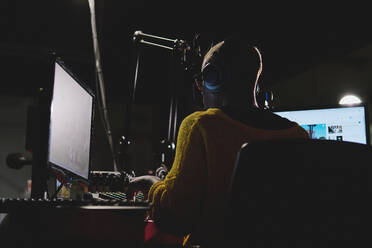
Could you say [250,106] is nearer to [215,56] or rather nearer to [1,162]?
[215,56]

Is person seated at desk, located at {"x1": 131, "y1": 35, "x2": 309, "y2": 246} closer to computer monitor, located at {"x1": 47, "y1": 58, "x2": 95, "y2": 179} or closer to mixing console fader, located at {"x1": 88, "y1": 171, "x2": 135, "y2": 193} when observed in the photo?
computer monitor, located at {"x1": 47, "y1": 58, "x2": 95, "y2": 179}

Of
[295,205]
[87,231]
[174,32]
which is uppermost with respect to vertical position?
[174,32]

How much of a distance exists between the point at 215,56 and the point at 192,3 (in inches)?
87.7

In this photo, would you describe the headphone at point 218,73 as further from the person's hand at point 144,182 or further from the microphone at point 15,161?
the microphone at point 15,161

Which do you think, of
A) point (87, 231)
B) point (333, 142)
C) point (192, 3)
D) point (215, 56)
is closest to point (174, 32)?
point (192, 3)

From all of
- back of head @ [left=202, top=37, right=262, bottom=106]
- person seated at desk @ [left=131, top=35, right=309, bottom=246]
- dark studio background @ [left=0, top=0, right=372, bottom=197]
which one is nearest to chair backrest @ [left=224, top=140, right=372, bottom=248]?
person seated at desk @ [left=131, top=35, right=309, bottom=246]

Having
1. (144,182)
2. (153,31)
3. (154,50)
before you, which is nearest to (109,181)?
(144,182)

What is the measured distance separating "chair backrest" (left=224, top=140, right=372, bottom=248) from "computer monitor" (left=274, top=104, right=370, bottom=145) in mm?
1410

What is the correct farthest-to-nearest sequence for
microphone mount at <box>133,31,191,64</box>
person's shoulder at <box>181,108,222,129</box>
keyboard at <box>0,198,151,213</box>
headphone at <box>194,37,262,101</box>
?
microphone mount at <box>133,31,191,64</box> → headphone at <box>194,37,262,101</box> → person's shoulder at <box>181,108,222,129</box> → keyboard at <box>0,198,151,213</box>

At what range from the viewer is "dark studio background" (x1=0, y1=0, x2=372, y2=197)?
3098 mm

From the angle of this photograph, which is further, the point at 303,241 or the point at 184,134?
the point at 184,134

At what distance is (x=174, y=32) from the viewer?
12.0ft

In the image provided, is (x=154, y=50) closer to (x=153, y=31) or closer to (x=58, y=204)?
(x=153, y=31)

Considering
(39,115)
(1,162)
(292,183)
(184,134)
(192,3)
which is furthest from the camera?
(1,162)
